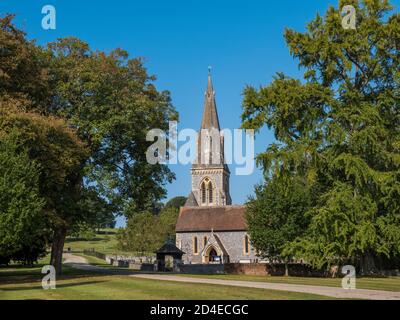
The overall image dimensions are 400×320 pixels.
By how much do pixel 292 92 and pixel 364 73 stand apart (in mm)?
4795

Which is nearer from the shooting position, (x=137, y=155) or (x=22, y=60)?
(x=22, y=60)

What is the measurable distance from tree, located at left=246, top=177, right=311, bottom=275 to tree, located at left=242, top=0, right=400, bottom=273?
13173mm

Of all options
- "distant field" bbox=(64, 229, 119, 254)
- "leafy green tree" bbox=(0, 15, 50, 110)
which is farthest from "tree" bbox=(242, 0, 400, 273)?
"distant field" bbox=(64, 229, 119, 254)

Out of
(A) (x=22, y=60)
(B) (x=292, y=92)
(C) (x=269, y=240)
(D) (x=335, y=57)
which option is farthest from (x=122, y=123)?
(C) (x=269, y=240)

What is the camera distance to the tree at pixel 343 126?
2952cm

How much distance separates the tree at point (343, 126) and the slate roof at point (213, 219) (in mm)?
43000

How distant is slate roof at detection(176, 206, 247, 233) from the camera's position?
76.0 m

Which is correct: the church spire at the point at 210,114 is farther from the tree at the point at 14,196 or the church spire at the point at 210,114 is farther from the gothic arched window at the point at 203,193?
the tree at the point at 14,196

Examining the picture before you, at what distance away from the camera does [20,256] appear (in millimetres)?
53781

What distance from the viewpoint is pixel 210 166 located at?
10738 cm

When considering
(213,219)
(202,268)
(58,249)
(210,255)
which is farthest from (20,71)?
(213,219)

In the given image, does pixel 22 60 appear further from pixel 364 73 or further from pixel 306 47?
pixel 364 73

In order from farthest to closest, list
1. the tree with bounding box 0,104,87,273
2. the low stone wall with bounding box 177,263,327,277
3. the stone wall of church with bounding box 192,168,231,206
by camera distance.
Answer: the stone wall of church with bounding box 192,168,231,206 → the low stone wall with bounding box 177,263,327,277 → the tree with bounding box 0,104,87,273

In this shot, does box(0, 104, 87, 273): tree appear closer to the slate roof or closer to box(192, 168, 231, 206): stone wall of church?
Result: the slate roof
